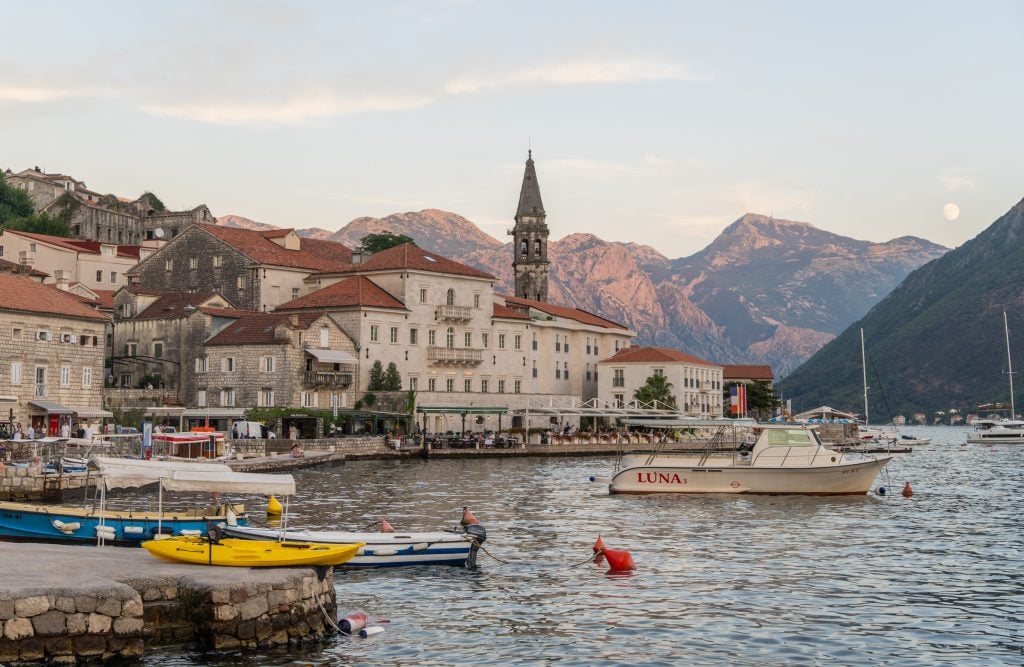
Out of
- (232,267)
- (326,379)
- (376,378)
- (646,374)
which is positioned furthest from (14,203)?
(646,374)

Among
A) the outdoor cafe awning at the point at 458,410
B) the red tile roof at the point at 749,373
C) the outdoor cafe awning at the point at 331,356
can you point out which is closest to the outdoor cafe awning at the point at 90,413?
the outdoor cafe awning at the point at 331,356

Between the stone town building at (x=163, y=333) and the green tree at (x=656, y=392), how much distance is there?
142 ft

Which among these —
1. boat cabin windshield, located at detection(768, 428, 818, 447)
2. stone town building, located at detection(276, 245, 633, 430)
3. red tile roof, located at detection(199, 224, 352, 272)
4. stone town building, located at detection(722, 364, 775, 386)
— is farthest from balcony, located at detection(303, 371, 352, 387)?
stone town building, located at detection(722, 364, 775, 386)

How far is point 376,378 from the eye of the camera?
334 feet

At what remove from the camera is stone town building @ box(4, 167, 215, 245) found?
491 ft

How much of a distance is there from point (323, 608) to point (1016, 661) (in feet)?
43.8

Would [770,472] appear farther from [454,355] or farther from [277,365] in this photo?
[454,355]

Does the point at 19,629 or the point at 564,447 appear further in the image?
the point at 564,447

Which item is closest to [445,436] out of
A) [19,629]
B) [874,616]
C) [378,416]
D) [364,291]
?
[378,416]

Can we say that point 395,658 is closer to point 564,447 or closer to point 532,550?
point 532,550

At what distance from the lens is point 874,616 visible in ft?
91.1

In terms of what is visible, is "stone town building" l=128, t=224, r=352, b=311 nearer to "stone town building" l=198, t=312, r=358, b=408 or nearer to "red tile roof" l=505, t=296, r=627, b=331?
"stone town building" l=198, t=312, r=358, b=408

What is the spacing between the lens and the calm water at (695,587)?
24125 millimetres

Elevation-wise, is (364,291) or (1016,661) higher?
(364,291)
